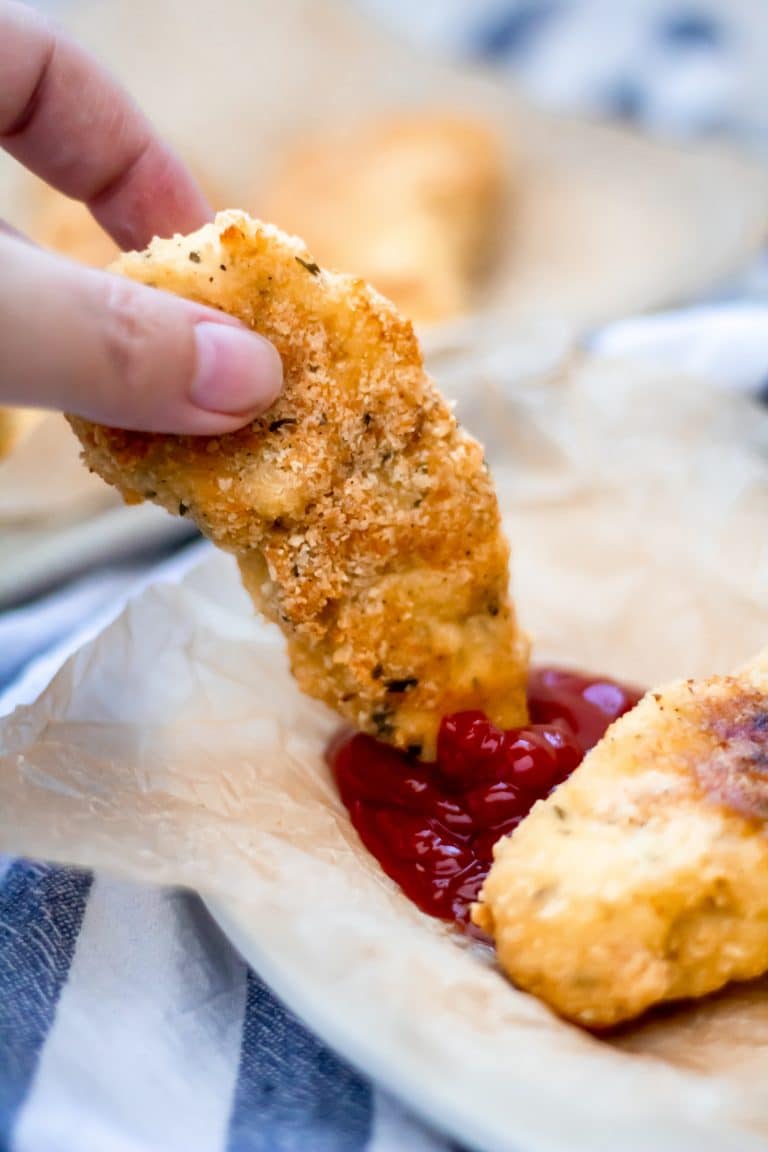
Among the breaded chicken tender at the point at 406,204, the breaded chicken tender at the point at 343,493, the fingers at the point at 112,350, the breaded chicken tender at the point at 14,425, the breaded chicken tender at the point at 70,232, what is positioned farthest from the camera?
the breaded chicken tender at the point at 406,204

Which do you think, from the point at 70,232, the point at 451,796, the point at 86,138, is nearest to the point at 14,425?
the point at 70,232

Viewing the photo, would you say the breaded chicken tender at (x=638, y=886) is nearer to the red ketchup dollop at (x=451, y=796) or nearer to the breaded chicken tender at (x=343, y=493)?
the red ketchup dollop at (x=451, y=796)

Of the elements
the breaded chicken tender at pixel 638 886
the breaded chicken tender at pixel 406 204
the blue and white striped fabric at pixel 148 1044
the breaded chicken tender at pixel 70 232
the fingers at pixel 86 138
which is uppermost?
the breaded chicken tender at pixel 406 204

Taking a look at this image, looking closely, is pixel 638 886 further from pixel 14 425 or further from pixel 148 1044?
pixel 14 425

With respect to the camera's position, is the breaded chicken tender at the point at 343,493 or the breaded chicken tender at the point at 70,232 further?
the breaded chicken tender at the point at 70,232

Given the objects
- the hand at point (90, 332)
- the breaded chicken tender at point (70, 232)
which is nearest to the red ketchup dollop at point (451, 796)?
the hand at point (90, 332)

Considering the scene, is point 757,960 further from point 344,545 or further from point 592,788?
point 344,545
